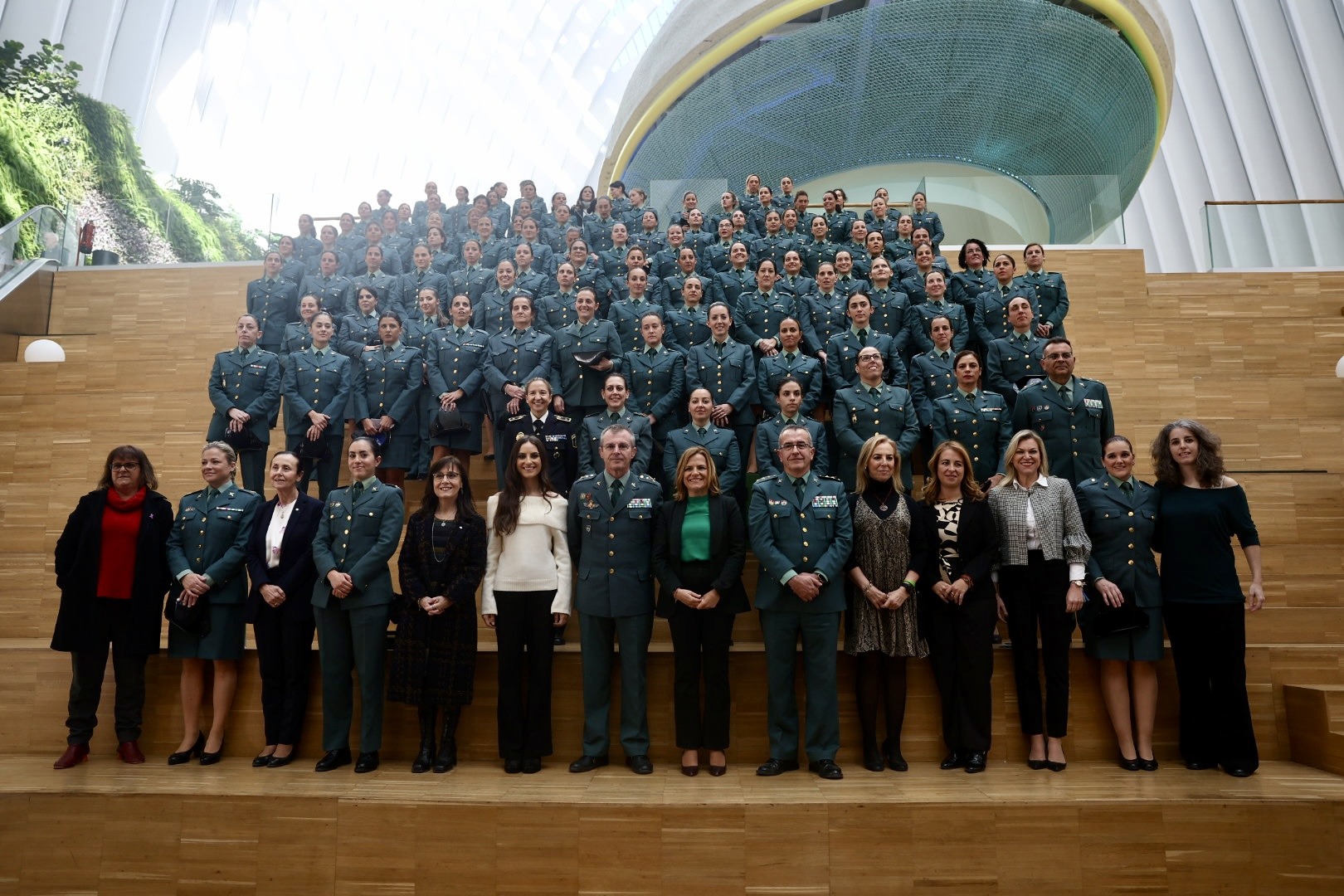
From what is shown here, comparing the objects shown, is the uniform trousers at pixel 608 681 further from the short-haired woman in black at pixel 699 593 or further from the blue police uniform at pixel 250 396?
the blue police uniform at pixel 250 396

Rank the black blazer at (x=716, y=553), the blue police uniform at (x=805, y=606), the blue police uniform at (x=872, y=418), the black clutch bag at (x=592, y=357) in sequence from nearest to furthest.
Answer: the blue police uniform at (x=805, y=606), the black blazer at (x=716, y=553), the blue police uniform at (x=872, y=418), the black clutch bag at (x=592, y=357)

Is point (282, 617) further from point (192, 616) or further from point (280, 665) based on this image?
point (192, 616)

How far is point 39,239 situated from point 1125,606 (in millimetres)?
11772

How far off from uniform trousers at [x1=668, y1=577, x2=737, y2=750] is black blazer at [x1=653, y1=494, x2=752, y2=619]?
0.07m

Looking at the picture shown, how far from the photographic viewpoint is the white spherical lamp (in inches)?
359

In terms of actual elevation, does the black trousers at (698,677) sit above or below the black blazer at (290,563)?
below

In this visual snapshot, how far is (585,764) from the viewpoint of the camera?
4.83 meters

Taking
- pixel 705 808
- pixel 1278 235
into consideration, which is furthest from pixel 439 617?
pixel 1278 235

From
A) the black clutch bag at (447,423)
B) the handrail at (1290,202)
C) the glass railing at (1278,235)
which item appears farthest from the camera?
the handrail at (1290,202)

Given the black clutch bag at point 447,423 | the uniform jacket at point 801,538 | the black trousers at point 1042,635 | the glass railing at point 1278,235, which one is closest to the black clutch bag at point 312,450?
the black clutch bag at point 447,423

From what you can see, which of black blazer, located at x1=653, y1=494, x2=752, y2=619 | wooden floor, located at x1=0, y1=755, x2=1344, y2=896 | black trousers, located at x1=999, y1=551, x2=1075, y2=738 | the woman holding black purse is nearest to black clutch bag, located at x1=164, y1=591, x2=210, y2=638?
A: wooden floor, located at x1=0, y1=755, x2=1344, y2=896

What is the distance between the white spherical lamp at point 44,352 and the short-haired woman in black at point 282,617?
5.59 meters

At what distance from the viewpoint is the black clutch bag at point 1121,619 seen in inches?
188

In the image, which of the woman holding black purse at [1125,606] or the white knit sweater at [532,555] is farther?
the white knit sweater at [532,555]
